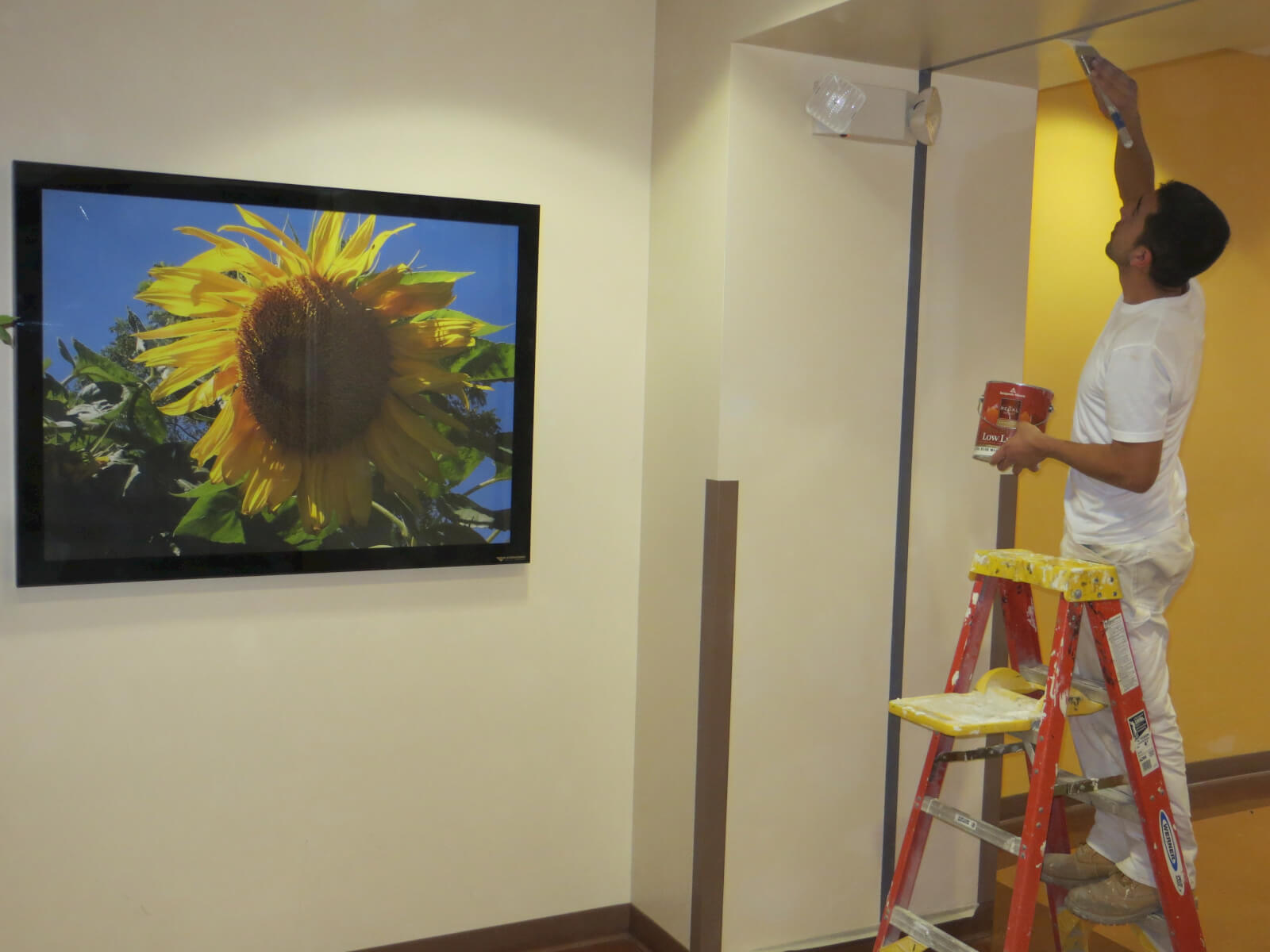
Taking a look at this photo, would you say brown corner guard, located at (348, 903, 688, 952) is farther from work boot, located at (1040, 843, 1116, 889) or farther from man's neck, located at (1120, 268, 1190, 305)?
man's neck, located at (1120, 268, 1190, 305)

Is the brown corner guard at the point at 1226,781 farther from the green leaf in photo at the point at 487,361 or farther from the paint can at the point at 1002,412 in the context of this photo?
the green leaf in photo at the point at 487,361

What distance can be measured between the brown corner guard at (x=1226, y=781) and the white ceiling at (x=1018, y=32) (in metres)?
1.67

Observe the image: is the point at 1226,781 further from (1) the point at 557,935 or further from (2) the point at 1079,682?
(1) the point at 557,935

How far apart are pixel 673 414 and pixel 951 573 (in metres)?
0.87

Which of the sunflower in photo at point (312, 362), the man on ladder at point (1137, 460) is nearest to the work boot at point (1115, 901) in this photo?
the man on ladder at point (1137, 460)

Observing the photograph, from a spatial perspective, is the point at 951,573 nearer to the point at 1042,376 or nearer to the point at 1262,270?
the point at 1042,376

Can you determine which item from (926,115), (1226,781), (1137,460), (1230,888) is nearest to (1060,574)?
(1137,460)

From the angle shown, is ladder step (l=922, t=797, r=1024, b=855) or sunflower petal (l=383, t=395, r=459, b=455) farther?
sunflower petal (l=383, t=395, r=459, b=455)

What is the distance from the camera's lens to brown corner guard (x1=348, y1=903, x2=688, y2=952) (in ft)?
9.32

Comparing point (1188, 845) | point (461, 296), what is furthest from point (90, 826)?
point (1188, 845)

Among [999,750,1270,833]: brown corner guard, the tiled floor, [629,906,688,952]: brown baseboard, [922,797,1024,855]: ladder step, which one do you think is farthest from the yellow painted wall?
[629,906,688,952]: brown baseboard

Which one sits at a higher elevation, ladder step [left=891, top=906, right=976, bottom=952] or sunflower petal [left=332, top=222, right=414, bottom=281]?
sunflower petal [left=332, top=222, right=414, bottom=281]

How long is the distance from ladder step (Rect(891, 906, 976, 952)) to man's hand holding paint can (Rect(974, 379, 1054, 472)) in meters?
0.96

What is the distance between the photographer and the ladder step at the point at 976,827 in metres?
2.12
